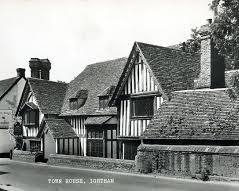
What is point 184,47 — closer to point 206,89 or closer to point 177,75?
point 177,75

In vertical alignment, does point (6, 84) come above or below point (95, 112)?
above

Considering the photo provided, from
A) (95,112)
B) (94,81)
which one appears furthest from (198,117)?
(94,81)

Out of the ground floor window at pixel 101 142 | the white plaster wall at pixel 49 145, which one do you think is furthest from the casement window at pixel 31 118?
the ground floor window at pixel 101 142

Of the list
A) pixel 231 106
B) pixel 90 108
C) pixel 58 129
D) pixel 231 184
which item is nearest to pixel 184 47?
pixel 90 108

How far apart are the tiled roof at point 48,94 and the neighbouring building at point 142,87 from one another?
9439 millimetres

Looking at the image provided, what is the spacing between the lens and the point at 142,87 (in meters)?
23.5

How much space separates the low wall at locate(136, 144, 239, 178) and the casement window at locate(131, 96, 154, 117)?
289cm

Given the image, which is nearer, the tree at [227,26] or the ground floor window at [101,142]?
the tree at [227,26]

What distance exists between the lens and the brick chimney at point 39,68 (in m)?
39.5

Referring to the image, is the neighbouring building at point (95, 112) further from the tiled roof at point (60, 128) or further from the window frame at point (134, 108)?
the window frame at point (134, 108)

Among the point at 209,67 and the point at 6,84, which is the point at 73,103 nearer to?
the point at 209,67

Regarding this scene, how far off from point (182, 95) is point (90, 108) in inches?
379

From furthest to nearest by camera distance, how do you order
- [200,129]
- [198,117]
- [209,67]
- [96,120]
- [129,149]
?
[96,120], [129,149], [209,67], [198,117], [200,129]

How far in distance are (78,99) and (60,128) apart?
9.26ft
